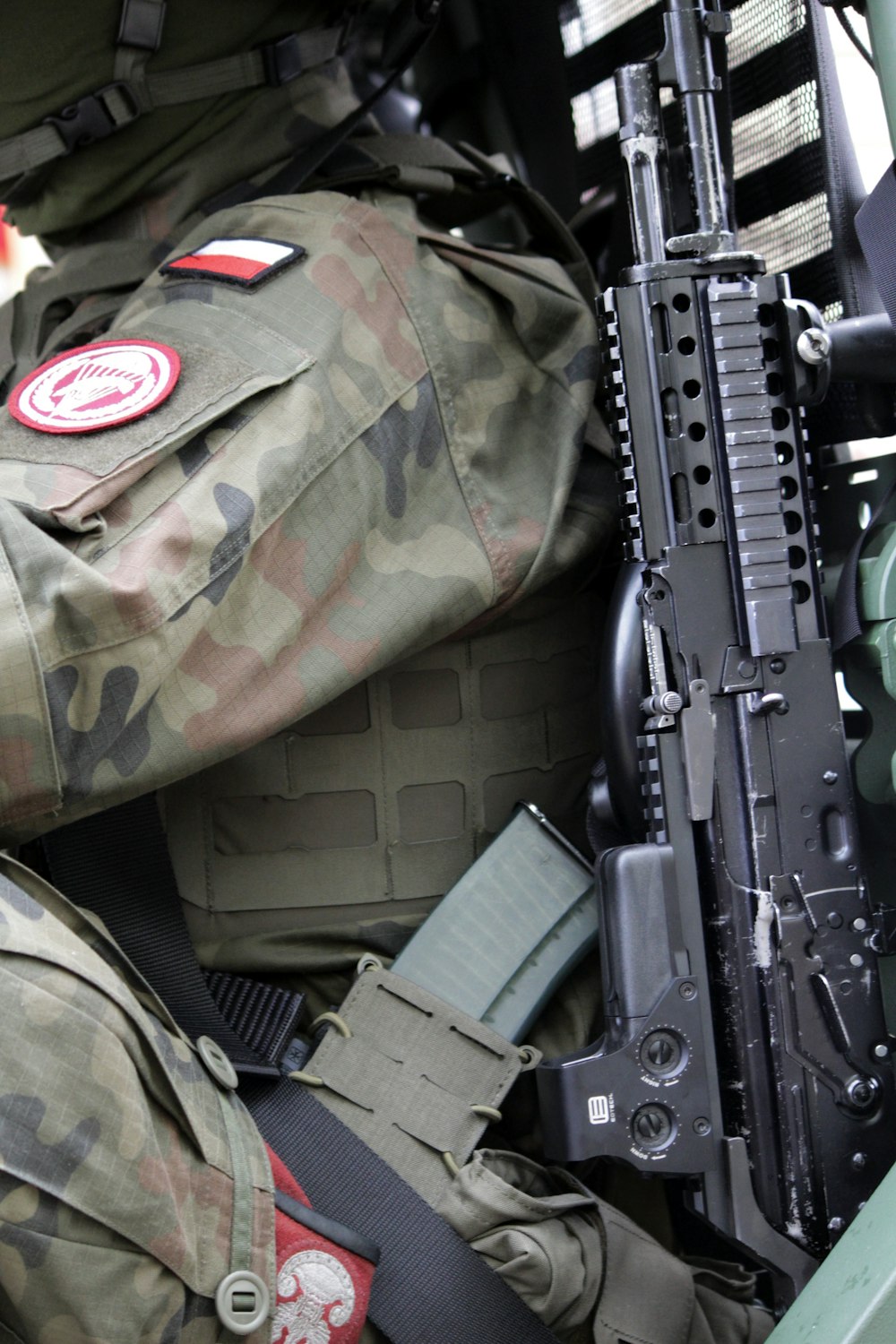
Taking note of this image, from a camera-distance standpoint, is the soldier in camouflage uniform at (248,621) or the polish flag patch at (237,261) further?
the polish flag patch at (237,261)

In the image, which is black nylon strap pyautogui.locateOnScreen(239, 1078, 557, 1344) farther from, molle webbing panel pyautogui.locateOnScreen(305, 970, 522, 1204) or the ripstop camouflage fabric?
the ripstop camouflage fabric

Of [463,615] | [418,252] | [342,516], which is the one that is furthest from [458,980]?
[418,252]

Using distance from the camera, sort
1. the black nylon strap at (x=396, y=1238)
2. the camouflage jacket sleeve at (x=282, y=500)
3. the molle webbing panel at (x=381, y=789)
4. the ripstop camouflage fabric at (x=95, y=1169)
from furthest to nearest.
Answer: the molle webbing panel at (x=381, y=789), the black nylon strap at (x=396, y=1238), the camouflage jacket sleeve at (x=282, y=500), the ripstop camouflage fabric at (x=95, y=1169)

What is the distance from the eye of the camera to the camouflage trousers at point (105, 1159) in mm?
1060

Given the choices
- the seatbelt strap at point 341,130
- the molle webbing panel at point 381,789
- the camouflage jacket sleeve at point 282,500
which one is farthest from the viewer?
the seatbelt strap at point 341,130

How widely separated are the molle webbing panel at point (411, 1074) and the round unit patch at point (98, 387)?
0.60 meters

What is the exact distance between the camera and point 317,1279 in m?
1.21

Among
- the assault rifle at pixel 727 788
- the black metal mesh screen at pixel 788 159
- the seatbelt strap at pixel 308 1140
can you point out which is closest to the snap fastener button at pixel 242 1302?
the seatbelt strap at pixel 308 1140

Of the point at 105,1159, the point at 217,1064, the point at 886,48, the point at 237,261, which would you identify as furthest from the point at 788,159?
the point at 105,1159

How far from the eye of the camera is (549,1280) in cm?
133

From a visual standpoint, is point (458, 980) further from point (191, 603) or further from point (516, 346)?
point (516, 346)

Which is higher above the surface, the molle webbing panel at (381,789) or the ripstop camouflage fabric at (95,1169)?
the molle webbing panel at (381,789)

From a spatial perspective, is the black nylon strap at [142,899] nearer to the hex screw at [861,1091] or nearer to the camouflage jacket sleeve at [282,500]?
the camouflage jacket sleeve at [282,500]

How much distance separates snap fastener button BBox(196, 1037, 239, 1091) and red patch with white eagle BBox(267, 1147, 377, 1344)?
0.34 feet
